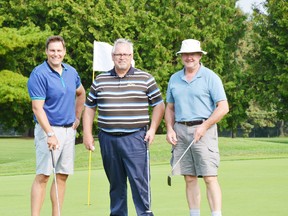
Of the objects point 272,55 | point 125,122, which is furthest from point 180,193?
point 272,55

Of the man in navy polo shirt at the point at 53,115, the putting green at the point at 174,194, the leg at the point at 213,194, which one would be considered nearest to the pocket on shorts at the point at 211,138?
the leg at the point at 213,194

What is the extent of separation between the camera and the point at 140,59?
142ft

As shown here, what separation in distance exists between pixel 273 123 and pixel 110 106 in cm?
6456

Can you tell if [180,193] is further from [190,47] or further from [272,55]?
[272,55]

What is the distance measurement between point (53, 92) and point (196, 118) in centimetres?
138

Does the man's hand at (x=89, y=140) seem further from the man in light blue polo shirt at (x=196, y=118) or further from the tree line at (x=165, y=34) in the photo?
the tree line at (x=165, y=34)

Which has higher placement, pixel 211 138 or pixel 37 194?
pixel 211 138

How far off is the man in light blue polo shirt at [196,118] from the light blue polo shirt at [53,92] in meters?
1.01

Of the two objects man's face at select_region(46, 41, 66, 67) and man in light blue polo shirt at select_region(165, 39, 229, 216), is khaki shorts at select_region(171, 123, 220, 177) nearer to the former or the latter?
man in light blue polo shirt at select_region(165, 39, 229, 216)

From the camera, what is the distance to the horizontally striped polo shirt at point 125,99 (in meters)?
7.50

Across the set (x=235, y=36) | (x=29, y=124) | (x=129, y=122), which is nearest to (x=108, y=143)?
(x=129, y=122)

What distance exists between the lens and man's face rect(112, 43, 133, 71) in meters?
7.47

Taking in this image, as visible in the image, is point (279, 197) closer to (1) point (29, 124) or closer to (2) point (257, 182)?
(2) point (257, 182)

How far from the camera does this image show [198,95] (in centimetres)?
786
